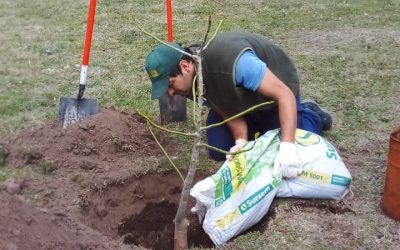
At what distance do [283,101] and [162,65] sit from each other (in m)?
0.68

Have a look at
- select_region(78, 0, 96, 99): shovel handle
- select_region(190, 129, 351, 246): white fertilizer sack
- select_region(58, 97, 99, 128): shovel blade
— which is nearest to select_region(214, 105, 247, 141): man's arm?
select_region(190, 129, 351, 246): white fertilizer sack

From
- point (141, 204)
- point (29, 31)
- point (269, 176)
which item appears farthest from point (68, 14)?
point (269, 176)

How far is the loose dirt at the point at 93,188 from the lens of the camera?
10.5ft

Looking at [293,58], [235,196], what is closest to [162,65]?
[235,196]

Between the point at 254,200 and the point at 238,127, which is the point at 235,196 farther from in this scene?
the point at 238,127

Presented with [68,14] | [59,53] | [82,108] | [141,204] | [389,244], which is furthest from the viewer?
[68,14]

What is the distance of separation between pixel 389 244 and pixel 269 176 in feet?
2.30

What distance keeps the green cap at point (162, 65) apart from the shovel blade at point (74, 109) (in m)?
1.28

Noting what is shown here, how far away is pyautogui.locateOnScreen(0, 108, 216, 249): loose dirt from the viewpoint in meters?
3.21

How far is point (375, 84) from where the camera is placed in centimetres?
562

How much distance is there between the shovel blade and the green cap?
128 centimetres

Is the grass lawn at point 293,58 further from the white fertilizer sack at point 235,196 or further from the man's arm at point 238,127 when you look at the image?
the man's arm at point 238,127

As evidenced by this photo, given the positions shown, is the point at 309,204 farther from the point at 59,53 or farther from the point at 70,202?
the point at 59,53

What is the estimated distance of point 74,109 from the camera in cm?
468
